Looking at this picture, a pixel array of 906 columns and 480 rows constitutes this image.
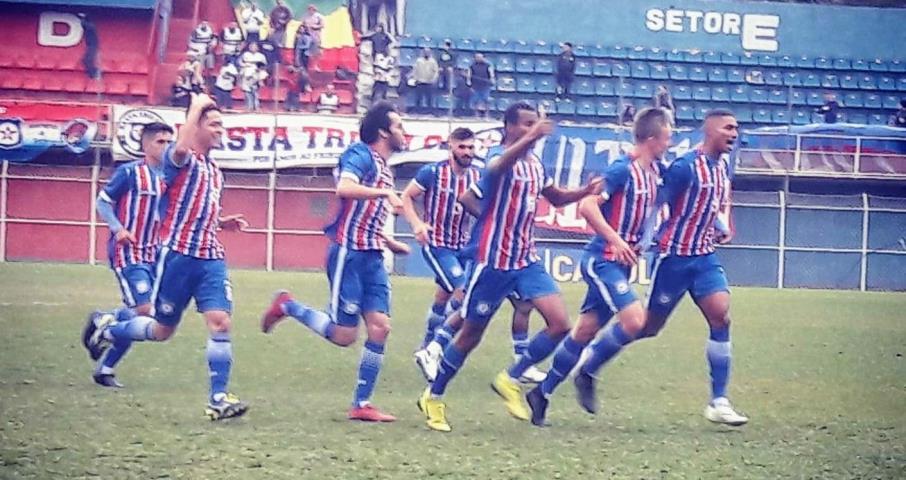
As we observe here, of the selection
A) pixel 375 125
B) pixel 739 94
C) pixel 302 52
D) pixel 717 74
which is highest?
pixel 302 52

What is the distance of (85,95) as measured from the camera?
6301 mm

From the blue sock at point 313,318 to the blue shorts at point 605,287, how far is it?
80cm

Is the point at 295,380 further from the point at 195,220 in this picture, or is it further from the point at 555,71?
the point at 555,71

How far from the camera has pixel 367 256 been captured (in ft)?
14.6

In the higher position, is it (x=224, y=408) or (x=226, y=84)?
(x=226, y=84)

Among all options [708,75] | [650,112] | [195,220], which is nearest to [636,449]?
[650,112]

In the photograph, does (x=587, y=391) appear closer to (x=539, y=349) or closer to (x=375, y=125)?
(x=539, y=349)

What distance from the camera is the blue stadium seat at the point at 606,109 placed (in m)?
7.01

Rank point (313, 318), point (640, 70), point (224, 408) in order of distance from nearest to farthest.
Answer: point (224, 408), point (313, 318), point (640, 70)

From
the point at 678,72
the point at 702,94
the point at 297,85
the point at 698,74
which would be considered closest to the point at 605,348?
the point at 678,72

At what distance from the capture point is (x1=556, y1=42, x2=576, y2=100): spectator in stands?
21.6 feet

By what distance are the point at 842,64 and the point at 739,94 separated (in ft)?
3.46

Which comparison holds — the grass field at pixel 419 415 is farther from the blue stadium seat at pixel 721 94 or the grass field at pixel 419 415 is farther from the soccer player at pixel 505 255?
the blue stadium seat at pixel 721 94

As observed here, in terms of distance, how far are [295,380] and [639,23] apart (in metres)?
2.00
